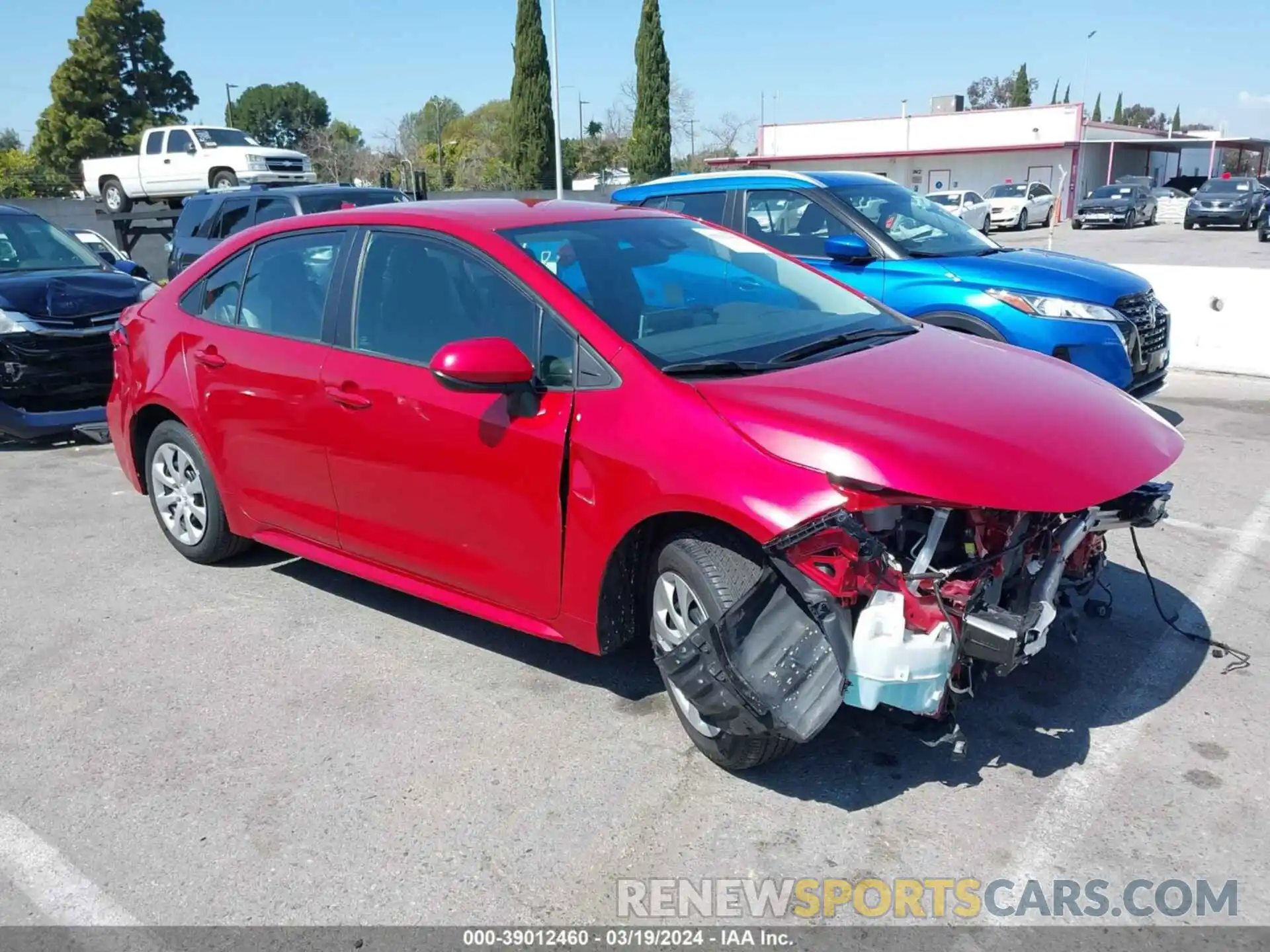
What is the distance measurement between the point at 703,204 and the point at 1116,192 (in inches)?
1377

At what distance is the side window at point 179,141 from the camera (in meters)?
23.3

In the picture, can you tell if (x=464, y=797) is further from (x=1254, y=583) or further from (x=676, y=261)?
(x=1254, y=583)

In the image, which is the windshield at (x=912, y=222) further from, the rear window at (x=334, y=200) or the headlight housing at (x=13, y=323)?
the rear window at (x=334, y=200)

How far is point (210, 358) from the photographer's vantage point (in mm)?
4867

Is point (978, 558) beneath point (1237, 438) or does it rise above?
above

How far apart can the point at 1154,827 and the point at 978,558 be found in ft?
3.00

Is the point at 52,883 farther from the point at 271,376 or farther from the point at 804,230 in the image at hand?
the point at 804,230

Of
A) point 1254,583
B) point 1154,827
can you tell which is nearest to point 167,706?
point 1154,827

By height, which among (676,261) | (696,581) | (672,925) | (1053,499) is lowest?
(672,925)

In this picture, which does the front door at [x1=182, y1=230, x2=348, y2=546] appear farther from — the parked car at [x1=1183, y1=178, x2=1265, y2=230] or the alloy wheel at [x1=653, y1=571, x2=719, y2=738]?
the parked car at [x1=1183, y1=178, x2=1265, y2=230]

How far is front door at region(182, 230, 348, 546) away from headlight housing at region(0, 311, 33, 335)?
3494 millimetres

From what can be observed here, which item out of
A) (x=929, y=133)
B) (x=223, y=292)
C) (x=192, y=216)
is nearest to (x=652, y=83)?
(x=929, y=133)

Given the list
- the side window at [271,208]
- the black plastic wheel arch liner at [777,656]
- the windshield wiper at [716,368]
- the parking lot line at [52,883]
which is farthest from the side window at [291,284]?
the side window at [271,208]

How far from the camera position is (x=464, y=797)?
11.0 feet
